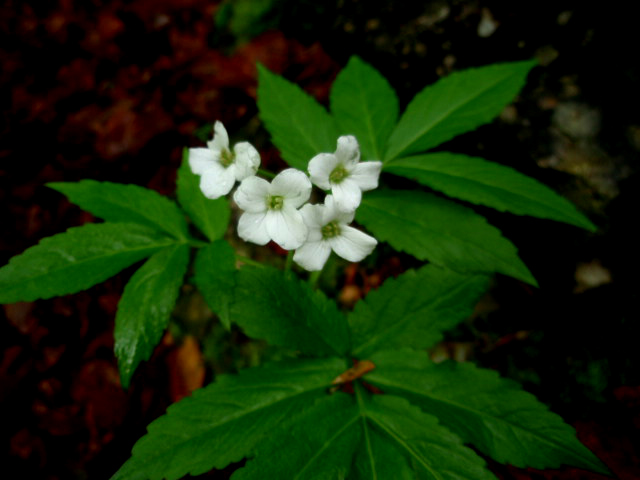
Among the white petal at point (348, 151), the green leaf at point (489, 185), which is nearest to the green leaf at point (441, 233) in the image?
the green leaf at point (489, 185)

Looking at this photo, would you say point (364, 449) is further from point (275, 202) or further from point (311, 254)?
point (275, 202)

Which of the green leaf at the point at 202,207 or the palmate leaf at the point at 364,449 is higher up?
the green leaf at the point at 202,207

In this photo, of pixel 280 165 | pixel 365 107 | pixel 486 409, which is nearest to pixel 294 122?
pixel 365 107

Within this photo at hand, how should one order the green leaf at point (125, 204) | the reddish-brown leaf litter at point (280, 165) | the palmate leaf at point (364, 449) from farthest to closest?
the reddish-brown leaf litter at point (280, 165) < the green leaf at point (125, 204) < the palmate leaf at point (364, 449)

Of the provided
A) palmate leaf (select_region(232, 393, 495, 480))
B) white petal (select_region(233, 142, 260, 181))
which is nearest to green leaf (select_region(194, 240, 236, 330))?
white petal (select_region(233, 142, 260, 181))

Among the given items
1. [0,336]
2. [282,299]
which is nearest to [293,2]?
[282,299]

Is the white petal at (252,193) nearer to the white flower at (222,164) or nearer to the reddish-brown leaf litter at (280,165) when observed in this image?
the white flower at (222,164)

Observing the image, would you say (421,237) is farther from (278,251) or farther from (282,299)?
(278,251)
